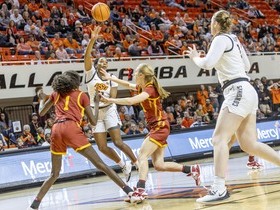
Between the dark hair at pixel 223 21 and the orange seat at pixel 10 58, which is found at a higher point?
the orange seat at pixel 10 58

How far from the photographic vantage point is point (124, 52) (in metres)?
21.4

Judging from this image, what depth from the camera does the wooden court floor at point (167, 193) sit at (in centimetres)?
763

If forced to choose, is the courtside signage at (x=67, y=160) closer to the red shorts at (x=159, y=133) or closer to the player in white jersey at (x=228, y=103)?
the red shorts at (x=159, y=133)

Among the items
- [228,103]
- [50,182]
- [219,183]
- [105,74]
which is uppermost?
[105,74]

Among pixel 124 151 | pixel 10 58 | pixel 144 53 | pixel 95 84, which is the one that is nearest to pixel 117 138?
pixel 124 151

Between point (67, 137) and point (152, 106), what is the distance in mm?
1387

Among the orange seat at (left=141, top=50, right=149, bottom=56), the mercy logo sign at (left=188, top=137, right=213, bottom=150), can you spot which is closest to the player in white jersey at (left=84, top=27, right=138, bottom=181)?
the mercy logo sign at (left=188, top=137, right=213, bottom=150)

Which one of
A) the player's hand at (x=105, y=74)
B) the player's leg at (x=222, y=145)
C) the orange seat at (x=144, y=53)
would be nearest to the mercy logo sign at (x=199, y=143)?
the orange seat at (x=144, y=53)

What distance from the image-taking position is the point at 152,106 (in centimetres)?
890

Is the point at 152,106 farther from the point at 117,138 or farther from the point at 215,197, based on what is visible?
the point at 117,138

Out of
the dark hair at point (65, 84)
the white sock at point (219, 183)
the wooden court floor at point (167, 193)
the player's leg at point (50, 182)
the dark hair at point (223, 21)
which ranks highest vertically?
the dark hair at point (223, 21)

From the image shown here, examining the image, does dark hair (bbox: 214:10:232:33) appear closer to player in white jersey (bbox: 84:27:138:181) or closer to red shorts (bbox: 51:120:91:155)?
red shorts (bbox: 51:120:91:155)

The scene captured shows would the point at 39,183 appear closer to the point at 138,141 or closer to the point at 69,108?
the point at 138,141

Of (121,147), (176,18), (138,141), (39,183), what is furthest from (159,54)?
(121,147)
